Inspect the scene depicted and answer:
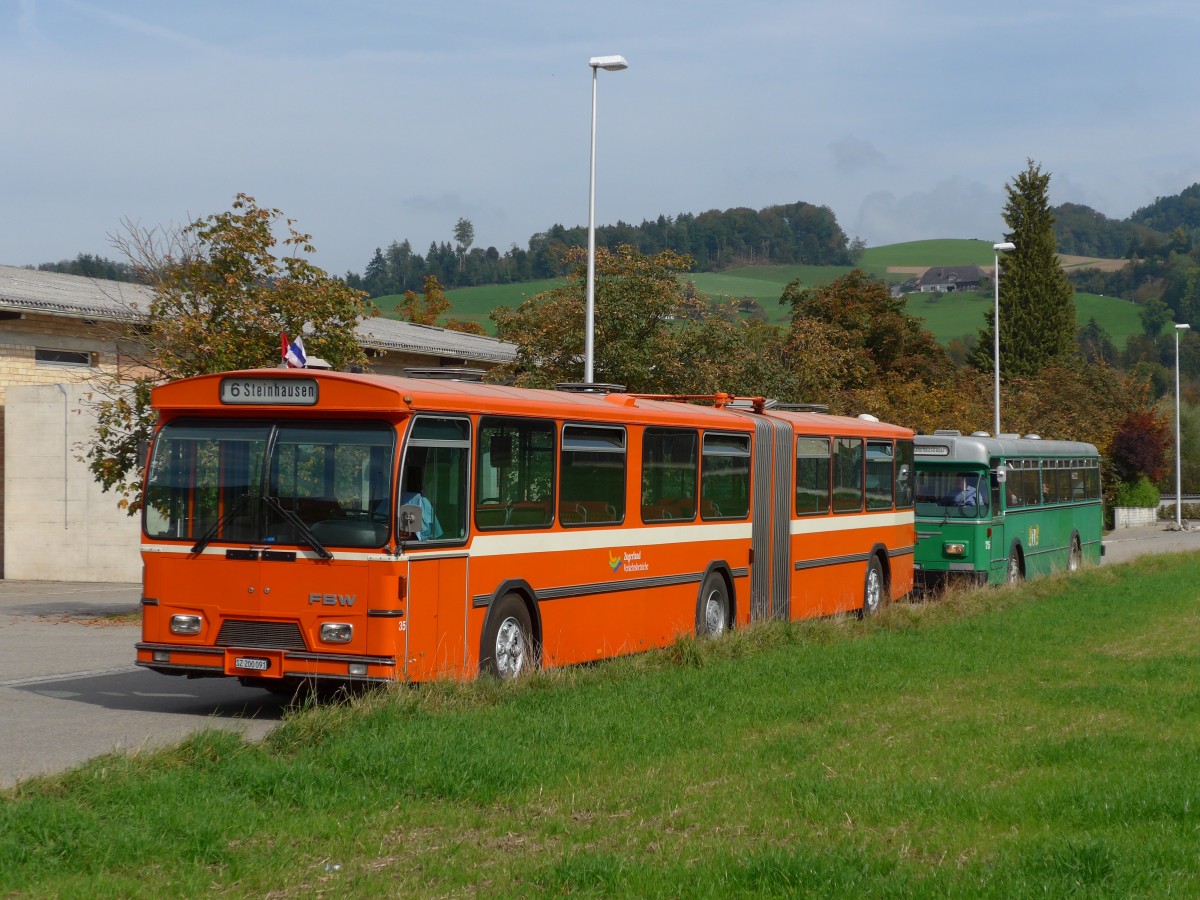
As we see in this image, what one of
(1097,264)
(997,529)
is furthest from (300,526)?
(1097,264)

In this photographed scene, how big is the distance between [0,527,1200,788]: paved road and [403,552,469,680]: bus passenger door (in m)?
1.22

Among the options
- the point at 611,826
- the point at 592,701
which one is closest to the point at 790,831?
the point at 611,826

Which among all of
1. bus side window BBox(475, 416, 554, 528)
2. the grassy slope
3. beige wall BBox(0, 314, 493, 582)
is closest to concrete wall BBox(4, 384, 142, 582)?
beige wall BBox(0, 314, 493, 582)

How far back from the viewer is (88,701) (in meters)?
12.7

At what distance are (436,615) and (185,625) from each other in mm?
1955

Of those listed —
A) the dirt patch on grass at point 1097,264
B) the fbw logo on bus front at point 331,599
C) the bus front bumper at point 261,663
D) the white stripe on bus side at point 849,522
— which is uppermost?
the dirt patch on grass at point 1097,264

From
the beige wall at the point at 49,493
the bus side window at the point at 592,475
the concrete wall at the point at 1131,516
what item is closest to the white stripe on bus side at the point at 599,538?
the bus side window at the point at 592,475

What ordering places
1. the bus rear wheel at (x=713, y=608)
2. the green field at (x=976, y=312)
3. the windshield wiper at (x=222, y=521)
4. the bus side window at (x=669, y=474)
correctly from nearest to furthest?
the windshield wiper at (x=222, y=521)
the bus side window at (x=669, y=474)
the bus rear wheel at (x=713, y=608)
the green field at (x=976, y=312)

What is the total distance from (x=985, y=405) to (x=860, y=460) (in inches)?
1399

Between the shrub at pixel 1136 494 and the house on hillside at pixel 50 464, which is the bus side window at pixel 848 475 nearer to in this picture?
the house on hillside at pixel 50 464

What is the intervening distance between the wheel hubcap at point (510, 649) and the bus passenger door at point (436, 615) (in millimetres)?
601

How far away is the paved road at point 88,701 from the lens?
10133mm

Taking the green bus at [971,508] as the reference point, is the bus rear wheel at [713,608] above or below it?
below

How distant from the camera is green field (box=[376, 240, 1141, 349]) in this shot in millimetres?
107731
